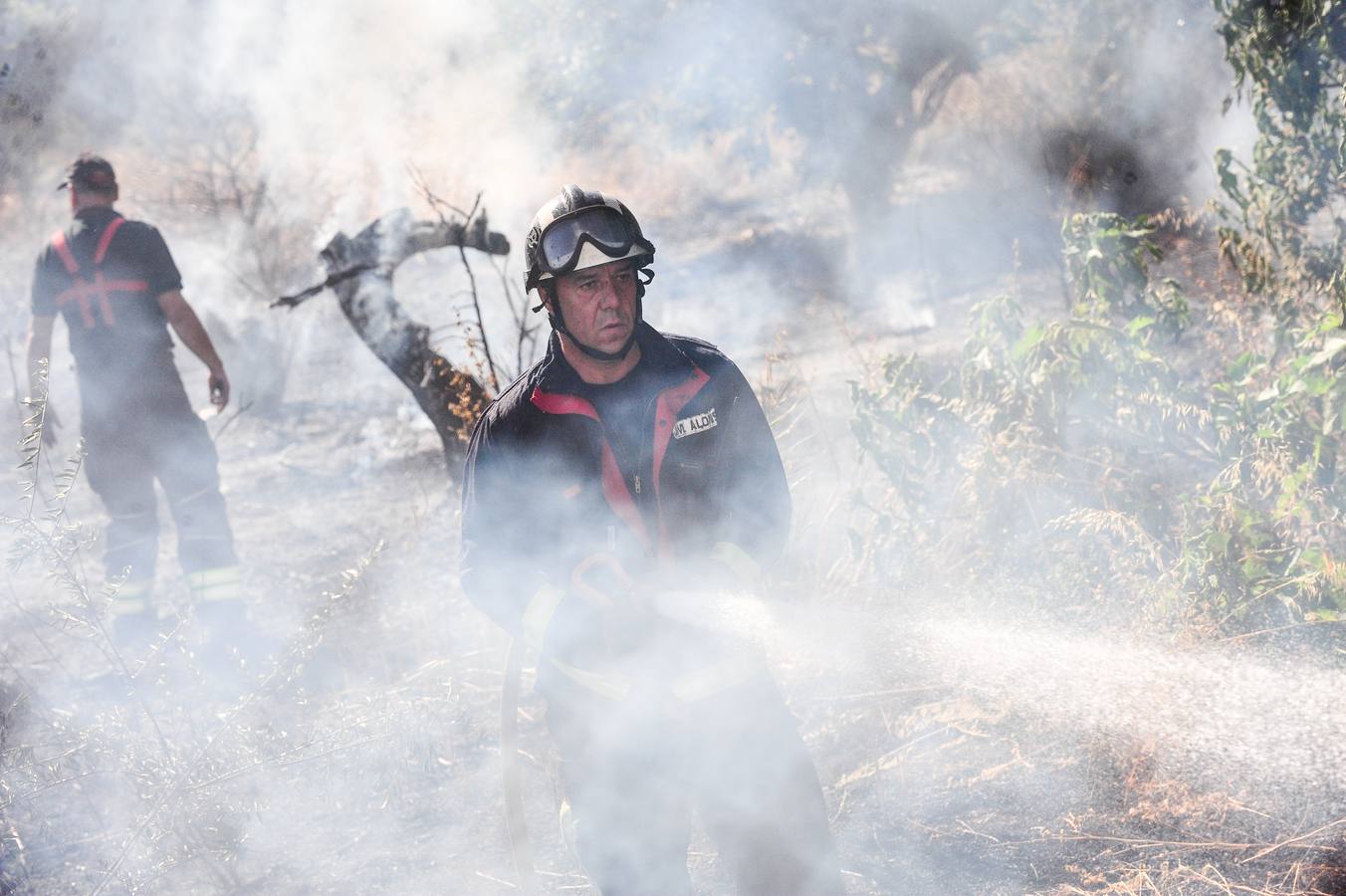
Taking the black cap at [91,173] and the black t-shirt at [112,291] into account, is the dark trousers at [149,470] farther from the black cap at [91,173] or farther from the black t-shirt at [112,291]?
the black cap at [91,173]

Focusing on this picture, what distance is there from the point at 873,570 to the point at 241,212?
7261 mm

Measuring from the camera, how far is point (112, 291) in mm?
4617

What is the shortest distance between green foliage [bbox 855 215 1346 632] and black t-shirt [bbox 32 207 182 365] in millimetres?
3136

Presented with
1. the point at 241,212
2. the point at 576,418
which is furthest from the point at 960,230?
the point at 576,418

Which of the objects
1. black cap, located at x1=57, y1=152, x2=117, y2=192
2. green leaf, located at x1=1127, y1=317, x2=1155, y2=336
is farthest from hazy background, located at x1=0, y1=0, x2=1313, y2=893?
black cap, located at x1=57, y1=152, x2=117, y2=192

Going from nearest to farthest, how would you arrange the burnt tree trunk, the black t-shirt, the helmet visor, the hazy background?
1. the helmet visor
2. the hazy background
3. the black t-shirt
4. the burnt tree trunk

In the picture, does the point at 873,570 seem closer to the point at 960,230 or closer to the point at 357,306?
the point at 357,306

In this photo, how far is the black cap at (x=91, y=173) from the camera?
181 inches

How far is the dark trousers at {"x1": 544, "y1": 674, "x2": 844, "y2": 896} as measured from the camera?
251 cm

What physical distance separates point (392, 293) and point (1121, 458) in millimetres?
3754

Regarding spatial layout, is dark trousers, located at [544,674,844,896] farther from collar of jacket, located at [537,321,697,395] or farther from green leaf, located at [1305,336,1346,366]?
green leaf, located at [1305,336,1346,366]

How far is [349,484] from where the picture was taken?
23.4 ft

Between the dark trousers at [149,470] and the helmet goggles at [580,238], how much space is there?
286 cm

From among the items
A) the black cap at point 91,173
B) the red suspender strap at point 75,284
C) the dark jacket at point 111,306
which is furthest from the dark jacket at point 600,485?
the black cap at point 91,173
